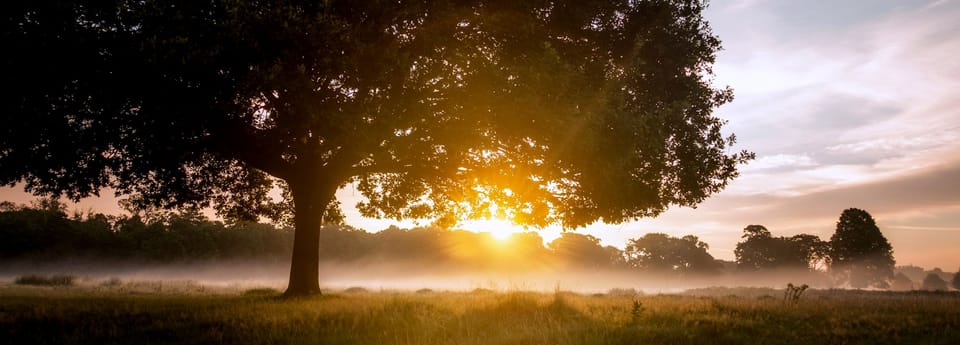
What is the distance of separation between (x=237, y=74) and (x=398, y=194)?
1197 cm

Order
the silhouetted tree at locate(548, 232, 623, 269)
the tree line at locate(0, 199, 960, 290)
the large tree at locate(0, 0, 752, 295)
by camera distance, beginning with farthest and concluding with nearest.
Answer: the silhouetted tree at locate(548, 232, 623, 269)
the tree line at locate(0, 199, 960, 290)
the large tree at locate(0, 0, 752, 295)

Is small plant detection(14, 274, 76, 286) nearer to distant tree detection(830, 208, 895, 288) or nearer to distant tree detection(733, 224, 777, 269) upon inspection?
distant tree detection(830, 208, 895, 288)

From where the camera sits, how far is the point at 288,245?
102 metres

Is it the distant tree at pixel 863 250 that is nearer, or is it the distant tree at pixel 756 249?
the distant tree at pixel 863 250

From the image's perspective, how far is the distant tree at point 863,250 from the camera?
3115 inches

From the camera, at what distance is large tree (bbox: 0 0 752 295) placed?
13.0 meters

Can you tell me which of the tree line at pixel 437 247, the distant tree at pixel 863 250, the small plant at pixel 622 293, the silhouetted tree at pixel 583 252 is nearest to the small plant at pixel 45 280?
the tree line at pixel 437 247

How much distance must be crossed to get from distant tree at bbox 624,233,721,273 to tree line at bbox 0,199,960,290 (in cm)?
25

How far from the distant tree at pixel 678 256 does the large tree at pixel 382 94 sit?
118m

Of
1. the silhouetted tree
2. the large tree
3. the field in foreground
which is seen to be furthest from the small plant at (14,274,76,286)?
the silhouetted tree

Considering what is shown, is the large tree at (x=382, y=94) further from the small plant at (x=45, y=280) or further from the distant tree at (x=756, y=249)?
the distant tree at (x=756, y=249)

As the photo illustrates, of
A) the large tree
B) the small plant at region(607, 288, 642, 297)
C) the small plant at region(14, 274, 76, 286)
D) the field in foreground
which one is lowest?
the small plant at region(607, 288, 642, 297)

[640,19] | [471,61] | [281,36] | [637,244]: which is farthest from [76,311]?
[637,244]

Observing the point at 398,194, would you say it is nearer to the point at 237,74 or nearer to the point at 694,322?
the point at 237,74
